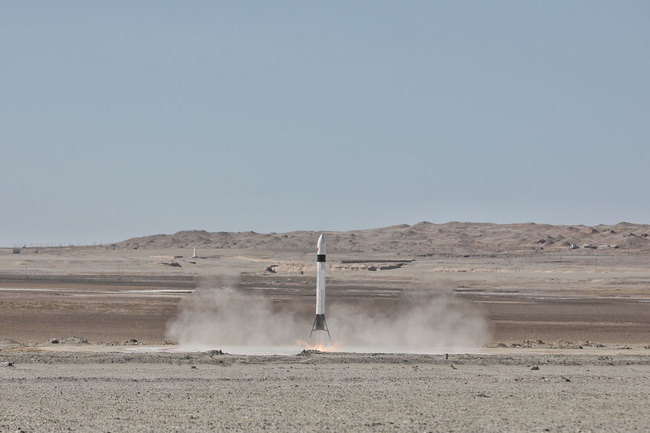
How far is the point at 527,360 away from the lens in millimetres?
23516

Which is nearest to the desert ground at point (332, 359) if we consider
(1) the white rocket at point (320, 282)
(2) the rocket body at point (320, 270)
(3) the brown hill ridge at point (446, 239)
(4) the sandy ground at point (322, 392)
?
(4) the sandy ground at point (322, 392)

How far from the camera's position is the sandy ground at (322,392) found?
14.5m

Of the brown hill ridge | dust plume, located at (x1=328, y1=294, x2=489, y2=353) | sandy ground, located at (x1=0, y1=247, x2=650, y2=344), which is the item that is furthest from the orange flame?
the brown hill ridge

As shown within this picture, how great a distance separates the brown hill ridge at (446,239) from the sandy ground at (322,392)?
Result: 11014cm

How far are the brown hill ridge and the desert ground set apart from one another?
203ft

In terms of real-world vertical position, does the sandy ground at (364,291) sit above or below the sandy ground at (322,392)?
above

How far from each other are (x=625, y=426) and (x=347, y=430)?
13.9 ft

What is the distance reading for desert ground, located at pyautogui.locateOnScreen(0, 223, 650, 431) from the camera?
15.1 meters

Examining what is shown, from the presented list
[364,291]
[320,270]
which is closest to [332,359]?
[320,270]

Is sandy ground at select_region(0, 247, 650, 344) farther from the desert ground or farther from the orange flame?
the orange flame

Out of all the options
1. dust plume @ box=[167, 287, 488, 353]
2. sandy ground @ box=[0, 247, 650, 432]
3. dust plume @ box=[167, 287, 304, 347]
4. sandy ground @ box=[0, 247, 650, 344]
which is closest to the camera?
sandy ground @ box=[0, 247, 650, 432]

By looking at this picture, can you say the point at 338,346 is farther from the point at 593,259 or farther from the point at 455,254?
the point at 455,254

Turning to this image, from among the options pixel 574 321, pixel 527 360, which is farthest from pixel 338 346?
pixel 574 321

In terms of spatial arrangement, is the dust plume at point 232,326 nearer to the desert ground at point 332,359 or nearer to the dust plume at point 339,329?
the dust plume at point 339,329
